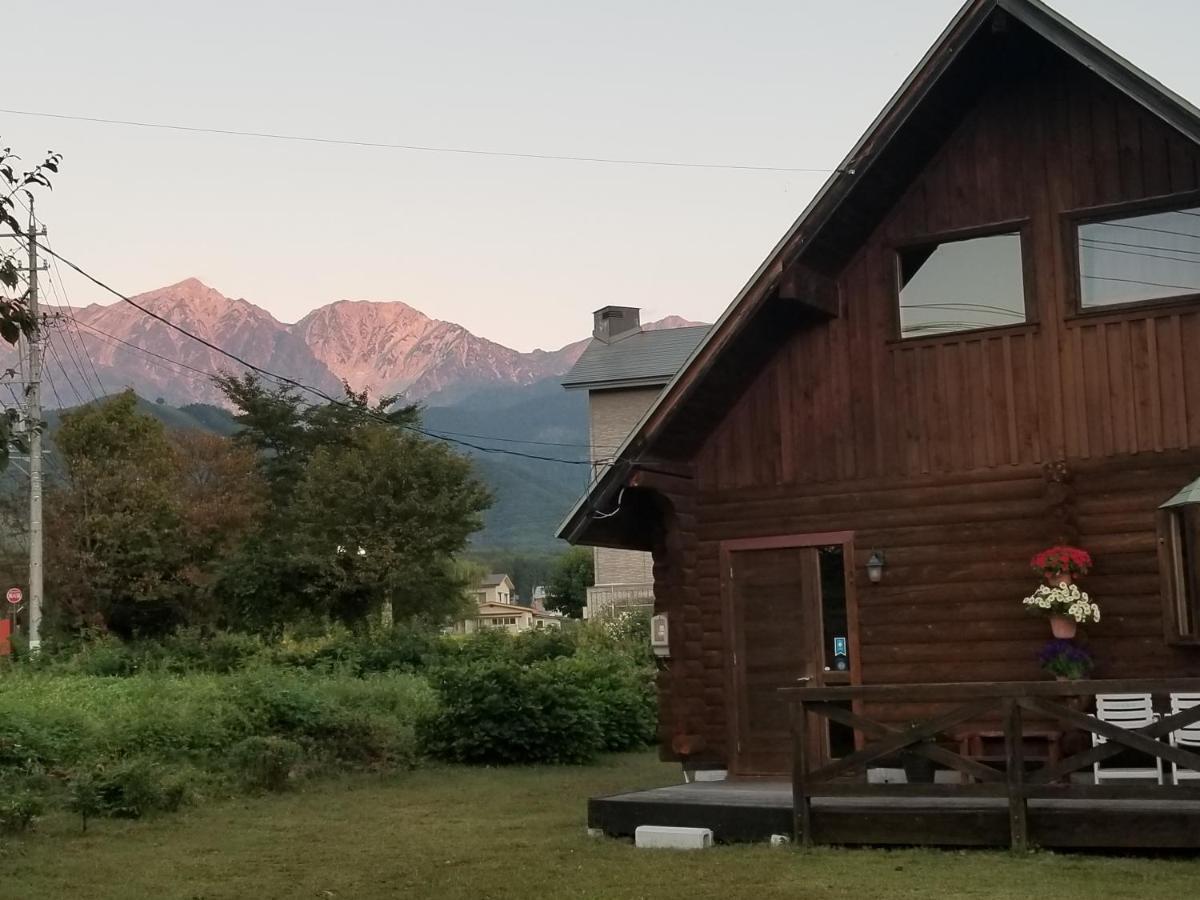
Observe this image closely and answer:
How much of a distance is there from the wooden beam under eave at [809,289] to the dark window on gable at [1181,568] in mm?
3785

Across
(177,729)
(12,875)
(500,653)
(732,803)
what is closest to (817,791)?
(732,803)

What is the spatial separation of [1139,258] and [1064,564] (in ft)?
9.52

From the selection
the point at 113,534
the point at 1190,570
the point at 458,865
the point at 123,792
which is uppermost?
the point at 113,534

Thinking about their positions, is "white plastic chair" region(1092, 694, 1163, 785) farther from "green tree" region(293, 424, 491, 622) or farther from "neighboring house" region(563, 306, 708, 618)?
"green tree" region(293, 424, 491, 622)

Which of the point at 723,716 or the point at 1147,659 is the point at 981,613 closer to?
the point at 1147,659

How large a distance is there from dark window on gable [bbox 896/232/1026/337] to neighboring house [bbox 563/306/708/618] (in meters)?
25.5

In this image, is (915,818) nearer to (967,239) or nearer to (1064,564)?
(1064,564)

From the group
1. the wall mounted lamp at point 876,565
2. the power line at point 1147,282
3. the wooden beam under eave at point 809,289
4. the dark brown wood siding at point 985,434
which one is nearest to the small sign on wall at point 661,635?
Result: the dark brown wood siding at point 985,434

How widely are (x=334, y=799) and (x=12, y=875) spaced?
5518 mm

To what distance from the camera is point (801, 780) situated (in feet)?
38.9

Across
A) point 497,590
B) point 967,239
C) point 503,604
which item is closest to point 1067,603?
point 967,239

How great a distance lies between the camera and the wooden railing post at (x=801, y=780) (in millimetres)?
11852

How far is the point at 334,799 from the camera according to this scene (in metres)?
16.9

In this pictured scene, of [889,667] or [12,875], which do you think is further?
[889,667]
